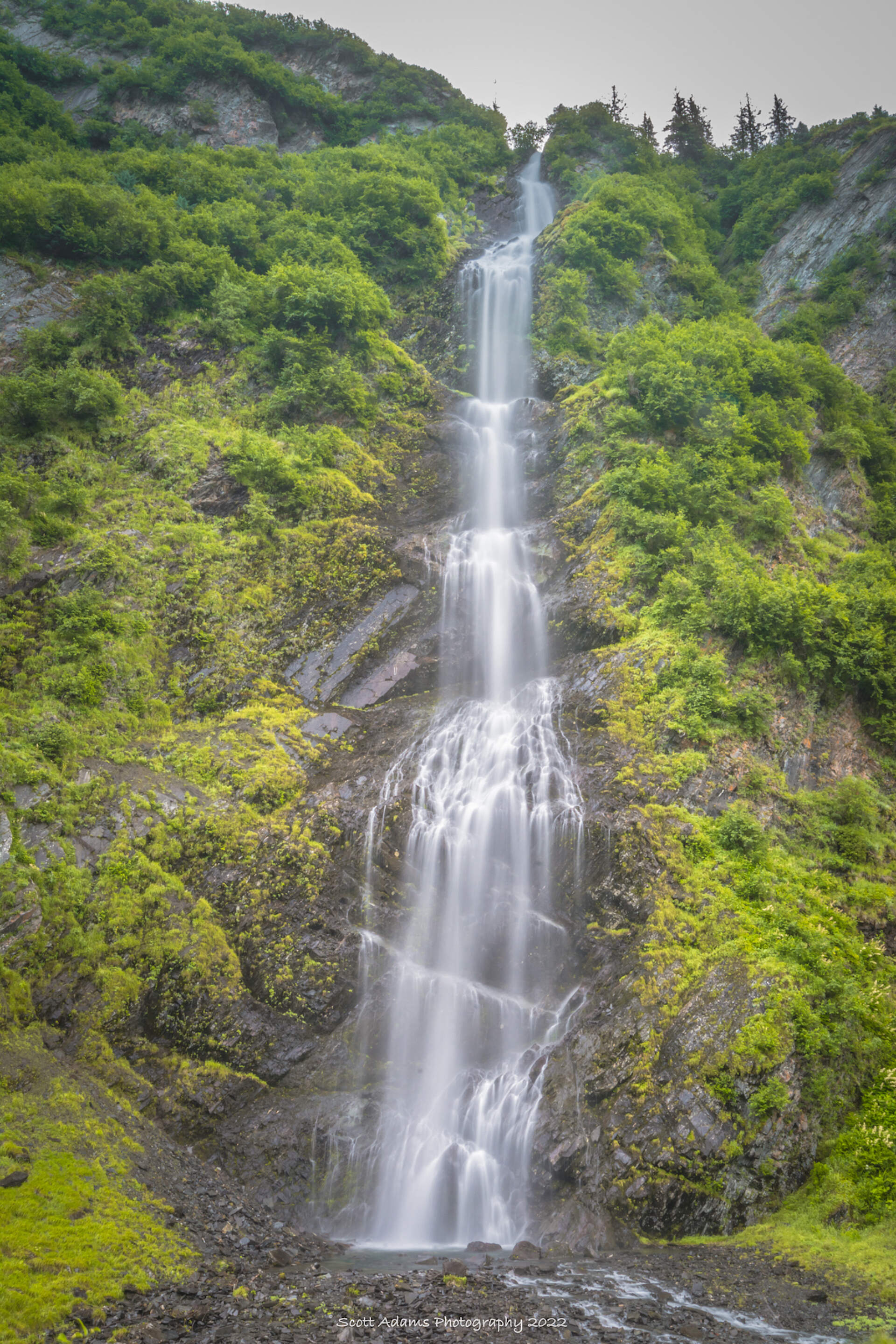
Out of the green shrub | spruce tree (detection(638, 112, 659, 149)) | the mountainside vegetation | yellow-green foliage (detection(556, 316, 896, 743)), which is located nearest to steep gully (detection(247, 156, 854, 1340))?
the mountainside vegetation

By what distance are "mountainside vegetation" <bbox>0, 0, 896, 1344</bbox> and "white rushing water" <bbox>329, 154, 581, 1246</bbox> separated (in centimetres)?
145

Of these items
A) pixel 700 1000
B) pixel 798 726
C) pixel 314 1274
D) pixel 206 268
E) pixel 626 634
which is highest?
pixel 206 268

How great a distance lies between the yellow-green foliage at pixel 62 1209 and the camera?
6.61 meters

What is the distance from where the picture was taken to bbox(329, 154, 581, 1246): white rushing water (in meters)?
10.6

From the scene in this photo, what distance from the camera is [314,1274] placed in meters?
8.30

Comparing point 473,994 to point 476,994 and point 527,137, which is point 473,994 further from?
point 527,137

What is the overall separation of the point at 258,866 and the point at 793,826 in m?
11.0

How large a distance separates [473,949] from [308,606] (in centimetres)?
1013

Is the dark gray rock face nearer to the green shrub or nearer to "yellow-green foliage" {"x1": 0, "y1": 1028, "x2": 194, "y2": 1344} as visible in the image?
the green shrub

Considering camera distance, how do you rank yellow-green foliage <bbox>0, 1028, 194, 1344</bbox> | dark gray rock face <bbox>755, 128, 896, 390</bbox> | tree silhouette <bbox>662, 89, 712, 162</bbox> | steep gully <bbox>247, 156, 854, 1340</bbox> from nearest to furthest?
1. yellow-green foliage <bbox>0, 1028, 194, 1344</bbox>
2. steep gully <bbox>247, 156, 854, 1340</bbox>
3. dark gray rock face <bbox>755, 128, 896, 390</bbox>
4. tree silhouette <bbox>662, 89, 712, 162</bbox>

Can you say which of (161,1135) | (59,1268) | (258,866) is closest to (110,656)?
(258,866)

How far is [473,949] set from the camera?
43.8ft

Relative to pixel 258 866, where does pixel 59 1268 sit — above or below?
below

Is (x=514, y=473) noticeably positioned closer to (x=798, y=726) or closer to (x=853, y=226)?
(x=798, y=726)
